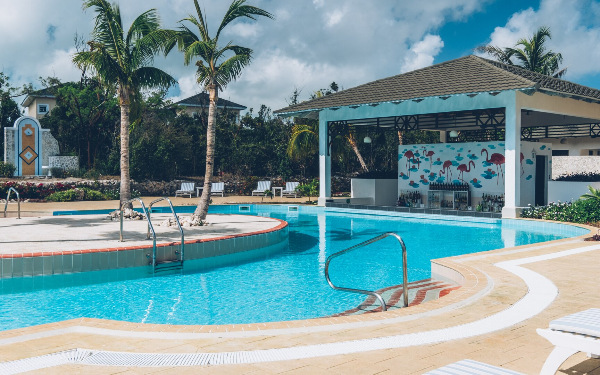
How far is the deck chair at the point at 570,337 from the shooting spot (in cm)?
320

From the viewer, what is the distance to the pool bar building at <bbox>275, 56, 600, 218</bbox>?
54.7 feet

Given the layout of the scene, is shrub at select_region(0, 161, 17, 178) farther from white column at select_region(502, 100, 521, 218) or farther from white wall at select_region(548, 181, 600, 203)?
white wall at select_region(548, 181, 600, 203)

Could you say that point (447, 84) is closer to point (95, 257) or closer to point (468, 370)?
point (95, 257)

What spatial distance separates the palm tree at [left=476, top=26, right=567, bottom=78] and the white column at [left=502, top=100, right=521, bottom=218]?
13.5 metres

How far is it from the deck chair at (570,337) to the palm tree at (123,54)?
40.5 feet

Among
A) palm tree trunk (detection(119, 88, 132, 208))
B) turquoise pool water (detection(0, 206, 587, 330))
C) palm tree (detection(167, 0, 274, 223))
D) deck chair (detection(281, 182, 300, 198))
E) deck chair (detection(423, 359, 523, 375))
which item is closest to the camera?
deck chair (detection(423, 359, 523, 375))

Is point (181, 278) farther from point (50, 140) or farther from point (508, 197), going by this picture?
point (50, 140)

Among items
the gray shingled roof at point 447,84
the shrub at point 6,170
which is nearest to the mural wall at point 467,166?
the gray shingled roof at point 447,84

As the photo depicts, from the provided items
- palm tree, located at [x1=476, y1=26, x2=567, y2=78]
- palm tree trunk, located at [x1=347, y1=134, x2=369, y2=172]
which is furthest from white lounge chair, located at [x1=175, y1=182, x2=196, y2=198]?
palm tree, located at [x1=476, y1=26, x2=567, y2=78]

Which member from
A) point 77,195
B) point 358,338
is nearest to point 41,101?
point 77,195

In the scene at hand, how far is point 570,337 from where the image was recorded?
327cm

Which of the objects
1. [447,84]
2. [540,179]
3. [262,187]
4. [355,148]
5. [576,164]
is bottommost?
[262,187]

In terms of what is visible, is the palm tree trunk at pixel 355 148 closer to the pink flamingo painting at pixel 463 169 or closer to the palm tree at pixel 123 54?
the pink flamingo painting at pixel 463 169

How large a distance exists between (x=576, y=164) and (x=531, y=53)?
21.2 ft
